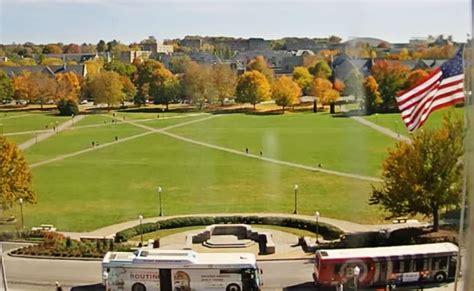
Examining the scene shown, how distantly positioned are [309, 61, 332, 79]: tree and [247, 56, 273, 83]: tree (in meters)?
0.41

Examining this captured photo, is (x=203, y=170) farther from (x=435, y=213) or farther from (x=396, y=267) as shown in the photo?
(x=396, y=267)

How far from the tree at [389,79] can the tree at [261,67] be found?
0.98 metres

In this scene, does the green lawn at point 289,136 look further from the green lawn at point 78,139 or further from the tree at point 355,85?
the green lawn at point 78,139

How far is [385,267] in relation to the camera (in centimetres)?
368

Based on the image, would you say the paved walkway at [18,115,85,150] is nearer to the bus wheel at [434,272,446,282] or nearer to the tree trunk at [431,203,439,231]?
the tree trunk at [431,203,439,231]

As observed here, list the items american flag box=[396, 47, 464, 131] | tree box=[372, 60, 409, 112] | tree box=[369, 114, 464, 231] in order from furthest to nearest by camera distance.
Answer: tree box=[372, 60, 409, 112] < tree box=[369, 114, 464, 231] < american flag box=[396, 47, 464, 131]

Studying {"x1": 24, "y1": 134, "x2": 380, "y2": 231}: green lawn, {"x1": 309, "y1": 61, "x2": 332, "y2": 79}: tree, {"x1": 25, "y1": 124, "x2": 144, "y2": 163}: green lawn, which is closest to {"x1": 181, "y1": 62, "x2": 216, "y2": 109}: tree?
{"x1": 24, "y1": 134, "x2": 380, "y2": 231}: green lawn

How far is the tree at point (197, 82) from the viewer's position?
5812mm

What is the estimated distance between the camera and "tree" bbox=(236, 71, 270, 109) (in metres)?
5.82

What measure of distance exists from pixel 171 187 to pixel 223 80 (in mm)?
1082

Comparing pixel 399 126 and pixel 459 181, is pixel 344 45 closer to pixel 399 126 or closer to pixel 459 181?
pixel 399 126

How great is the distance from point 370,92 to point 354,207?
38.4 inches

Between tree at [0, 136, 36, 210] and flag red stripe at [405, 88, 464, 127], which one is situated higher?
flag red stripe at [405, 88, 464, 127]

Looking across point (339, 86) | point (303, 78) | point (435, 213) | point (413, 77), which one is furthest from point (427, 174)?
point (303, 78)
